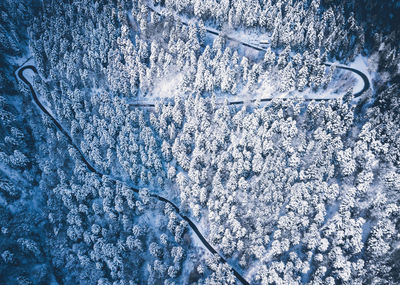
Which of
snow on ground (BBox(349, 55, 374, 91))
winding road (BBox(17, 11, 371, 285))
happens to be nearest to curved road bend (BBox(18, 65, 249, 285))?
winding road (BBox(17, 11, 371, 285))

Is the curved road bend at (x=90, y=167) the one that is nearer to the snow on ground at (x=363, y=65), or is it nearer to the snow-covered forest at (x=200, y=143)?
the snow-covered forest at (x=200, y=143)

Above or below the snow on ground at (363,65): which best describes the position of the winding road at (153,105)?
below

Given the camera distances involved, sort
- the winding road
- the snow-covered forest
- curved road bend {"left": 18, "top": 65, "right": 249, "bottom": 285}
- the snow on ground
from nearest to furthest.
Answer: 1. the snow-covered forest
2. curved road bend {"left": 18, "top": 65, "right": 249, "bottom": 285}
3. the winding road
4. the snow on ground

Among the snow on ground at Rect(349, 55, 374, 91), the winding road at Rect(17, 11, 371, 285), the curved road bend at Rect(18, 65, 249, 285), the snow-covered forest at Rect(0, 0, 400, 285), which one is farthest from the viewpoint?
the snow on ground at Rect(349, 55, 374, 91)

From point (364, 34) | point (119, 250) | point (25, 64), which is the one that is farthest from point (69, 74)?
point (364, 34)

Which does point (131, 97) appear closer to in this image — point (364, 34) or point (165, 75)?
point (165, 75)

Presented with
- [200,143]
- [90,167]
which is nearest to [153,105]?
[200,143]

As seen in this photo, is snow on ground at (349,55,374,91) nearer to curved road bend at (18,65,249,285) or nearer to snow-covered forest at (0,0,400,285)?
snow-covered forest at (0,0,400,285)

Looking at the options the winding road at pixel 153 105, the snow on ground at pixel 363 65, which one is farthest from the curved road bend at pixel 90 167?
the snow on ground at pixel 363 65
